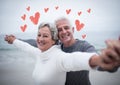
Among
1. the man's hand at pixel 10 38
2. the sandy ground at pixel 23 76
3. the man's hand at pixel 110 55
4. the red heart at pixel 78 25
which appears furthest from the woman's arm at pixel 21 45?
the man's hand at pixel 110 55

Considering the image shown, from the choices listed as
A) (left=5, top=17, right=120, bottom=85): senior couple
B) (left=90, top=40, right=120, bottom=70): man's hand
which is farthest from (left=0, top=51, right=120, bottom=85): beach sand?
(left=90, top=40, right=120, bottom=70): man's hand

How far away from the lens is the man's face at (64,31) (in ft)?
4.58

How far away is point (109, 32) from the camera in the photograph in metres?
1.57

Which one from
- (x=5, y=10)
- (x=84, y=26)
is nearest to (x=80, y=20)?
(x=84, y=26)

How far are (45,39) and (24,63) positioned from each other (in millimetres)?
391

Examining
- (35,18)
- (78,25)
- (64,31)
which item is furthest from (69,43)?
(35,18)

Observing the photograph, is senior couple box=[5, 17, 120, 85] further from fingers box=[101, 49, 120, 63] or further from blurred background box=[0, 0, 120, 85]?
fingers box=[101, 49, 120, 63]

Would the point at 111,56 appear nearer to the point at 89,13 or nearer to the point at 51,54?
the point at 51,54

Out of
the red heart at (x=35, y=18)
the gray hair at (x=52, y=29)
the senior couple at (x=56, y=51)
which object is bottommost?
the senior couple at (x=56, y=51)

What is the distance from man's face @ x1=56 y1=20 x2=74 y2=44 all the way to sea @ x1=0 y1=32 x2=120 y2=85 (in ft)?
0.40

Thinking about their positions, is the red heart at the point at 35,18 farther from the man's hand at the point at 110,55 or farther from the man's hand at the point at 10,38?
the man's hand at the point at 110,55

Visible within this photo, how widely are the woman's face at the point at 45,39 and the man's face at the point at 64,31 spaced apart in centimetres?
8

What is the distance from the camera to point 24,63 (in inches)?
64.3

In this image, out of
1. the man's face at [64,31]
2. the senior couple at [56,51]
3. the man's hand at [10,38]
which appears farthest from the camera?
the man's hand at [10,38]
